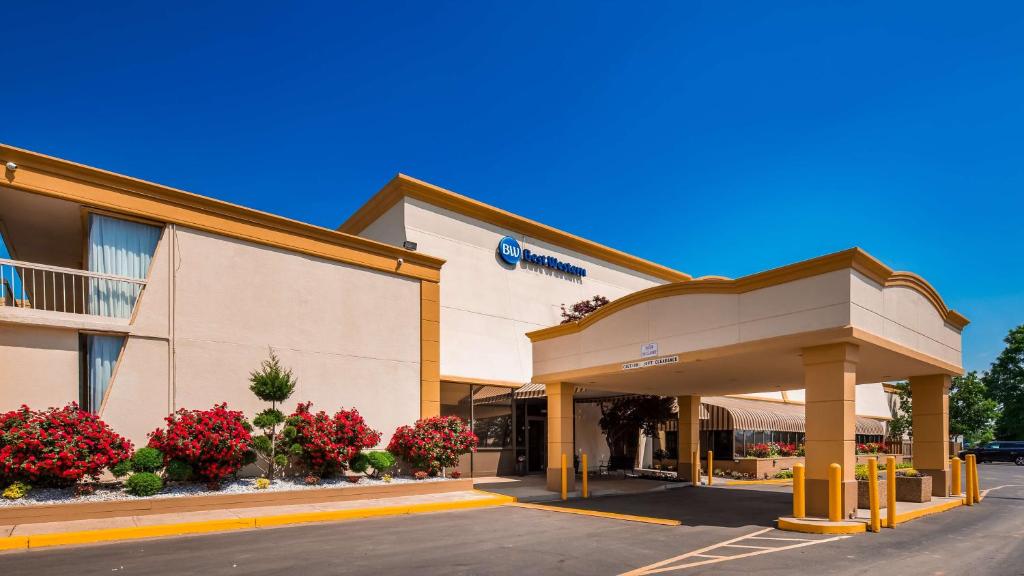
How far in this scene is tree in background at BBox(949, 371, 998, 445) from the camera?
46719mm

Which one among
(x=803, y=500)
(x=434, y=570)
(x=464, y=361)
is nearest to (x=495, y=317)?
(x=464, y=361)

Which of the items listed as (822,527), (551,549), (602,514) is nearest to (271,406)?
(602,514)

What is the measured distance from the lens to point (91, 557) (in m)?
9.82

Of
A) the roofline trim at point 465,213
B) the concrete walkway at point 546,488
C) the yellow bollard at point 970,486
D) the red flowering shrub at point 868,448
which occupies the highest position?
the roofline trim at point 465,213

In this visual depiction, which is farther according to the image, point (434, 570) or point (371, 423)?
point (371, 423)

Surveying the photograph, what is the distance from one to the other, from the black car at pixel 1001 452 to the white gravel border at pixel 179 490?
4694cm

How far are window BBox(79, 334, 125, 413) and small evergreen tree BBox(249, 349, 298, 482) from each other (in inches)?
126

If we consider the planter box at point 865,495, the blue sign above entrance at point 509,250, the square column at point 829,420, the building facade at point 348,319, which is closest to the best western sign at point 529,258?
the blue sign above entrance at point 509,250

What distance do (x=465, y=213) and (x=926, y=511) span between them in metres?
19.2

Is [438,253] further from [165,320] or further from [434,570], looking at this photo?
[434,570]

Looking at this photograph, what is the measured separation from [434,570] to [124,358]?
10.2 meters

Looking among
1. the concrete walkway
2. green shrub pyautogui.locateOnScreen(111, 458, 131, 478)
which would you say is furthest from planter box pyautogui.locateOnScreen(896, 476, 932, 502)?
green shrub pyautogui.locateOnScreen(111, 458, 131, 478)

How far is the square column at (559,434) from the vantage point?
20578 mm

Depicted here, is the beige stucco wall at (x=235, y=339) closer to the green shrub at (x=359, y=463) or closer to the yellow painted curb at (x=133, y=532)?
the green shrub at (x=359, y=463)
